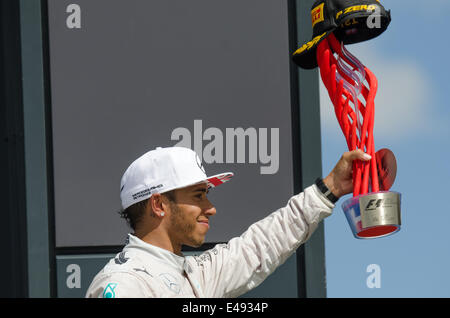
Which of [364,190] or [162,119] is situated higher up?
[162,119]

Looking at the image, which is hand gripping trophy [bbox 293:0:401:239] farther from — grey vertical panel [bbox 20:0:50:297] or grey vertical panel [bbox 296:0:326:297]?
grey vertical panel [bbox 20:0:50:297]

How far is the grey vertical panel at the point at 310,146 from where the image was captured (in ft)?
18.3

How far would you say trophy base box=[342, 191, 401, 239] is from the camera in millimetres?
3787

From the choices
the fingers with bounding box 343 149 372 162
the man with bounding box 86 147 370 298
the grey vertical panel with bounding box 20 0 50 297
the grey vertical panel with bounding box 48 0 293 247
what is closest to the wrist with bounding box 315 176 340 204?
the man with bounding box 86 147 370 298

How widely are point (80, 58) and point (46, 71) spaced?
26 centimetres

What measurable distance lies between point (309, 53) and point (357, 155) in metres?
0.88

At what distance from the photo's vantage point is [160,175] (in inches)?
154

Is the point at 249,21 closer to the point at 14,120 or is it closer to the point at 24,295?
the point at 14,120

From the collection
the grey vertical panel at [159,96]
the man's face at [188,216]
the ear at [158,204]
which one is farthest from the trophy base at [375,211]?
the grey vertical panel at [159,96]

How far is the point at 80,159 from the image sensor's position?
540 centimetres

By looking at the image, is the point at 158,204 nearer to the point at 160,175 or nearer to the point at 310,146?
the point at 160,175

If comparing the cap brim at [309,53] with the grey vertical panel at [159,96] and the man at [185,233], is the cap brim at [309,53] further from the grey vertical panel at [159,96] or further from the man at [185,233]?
the grey vertical panel at [159,96]

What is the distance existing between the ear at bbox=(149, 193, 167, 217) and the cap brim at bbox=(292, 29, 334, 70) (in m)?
1.29
